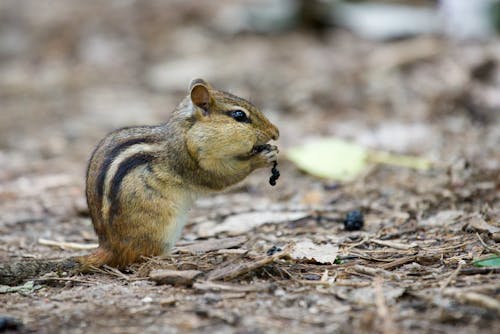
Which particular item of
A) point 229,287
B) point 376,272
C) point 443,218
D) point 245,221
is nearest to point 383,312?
point 376,272

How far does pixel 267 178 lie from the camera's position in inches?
256

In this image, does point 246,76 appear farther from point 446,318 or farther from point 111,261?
point 446,318

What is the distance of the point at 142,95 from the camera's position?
30.3ft

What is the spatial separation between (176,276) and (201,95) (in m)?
1.30

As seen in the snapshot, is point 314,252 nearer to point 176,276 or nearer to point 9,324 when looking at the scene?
point 176,276

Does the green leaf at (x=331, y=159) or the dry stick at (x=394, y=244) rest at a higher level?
the green leaf at (x=331, y=159)

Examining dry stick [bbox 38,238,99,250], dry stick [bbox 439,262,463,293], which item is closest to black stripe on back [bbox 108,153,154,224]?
dry stick [bbox 38,238,99,250]

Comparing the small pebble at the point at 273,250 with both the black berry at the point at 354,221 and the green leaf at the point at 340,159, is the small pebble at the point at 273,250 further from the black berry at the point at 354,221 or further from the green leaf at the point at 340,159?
the green leaf at the point at 340,159

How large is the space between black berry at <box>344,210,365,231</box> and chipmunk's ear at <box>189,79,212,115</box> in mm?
1164

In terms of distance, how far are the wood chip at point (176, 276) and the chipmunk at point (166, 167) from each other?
0.51 meters

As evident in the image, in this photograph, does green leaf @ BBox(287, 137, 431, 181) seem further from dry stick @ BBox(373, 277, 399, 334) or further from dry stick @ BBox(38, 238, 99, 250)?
dry stick @ BBox(373, 277, 399, 334)

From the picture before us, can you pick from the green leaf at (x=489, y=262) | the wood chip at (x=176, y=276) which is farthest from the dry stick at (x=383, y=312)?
the wood chip at (x=176, y=276)

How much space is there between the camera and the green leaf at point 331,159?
6.13m

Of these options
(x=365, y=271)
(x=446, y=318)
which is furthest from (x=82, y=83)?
(x=446, y=318)
